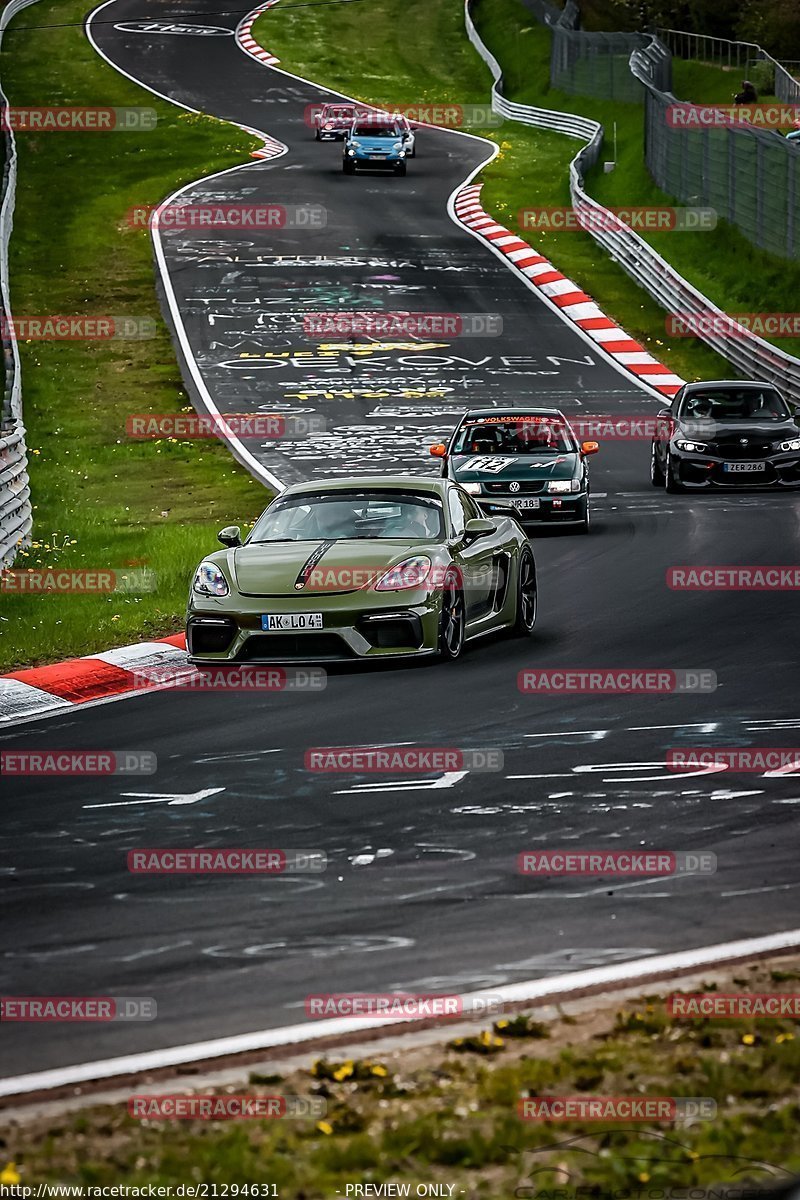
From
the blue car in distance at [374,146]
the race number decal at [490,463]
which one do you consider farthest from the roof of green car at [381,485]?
the blue car in distance at [374,146]

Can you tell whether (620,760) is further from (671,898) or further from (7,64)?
(7,64)

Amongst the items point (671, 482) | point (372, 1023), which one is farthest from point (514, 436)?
point (372, 1023)

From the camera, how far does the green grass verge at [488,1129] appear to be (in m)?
4.73

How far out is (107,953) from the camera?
6.91 m

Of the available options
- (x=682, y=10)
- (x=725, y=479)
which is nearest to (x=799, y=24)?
(x=682, y=10)

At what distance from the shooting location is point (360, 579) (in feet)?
42.9

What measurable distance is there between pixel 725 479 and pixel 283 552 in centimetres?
1107

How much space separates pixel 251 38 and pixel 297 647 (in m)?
65.3

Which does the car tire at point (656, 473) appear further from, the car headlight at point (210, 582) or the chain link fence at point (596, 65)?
the chain link fence at point (596, 65)

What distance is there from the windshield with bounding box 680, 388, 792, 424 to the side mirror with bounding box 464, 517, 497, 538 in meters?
10.0

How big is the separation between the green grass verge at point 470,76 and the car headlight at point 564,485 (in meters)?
14.3

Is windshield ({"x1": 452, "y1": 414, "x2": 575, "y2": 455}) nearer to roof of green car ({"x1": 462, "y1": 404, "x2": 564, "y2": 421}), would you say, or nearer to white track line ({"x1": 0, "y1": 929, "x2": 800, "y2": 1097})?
roof of green car ({"x1": 462, "y1": 404, "x2": 564, "y2": 421})

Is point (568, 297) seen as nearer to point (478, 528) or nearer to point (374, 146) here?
point (374, 146)

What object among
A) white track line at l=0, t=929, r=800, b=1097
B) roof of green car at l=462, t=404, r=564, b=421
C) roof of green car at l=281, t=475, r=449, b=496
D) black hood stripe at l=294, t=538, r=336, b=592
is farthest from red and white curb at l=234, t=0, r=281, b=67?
white track line at l=0, t=929, r=800, b=1097
